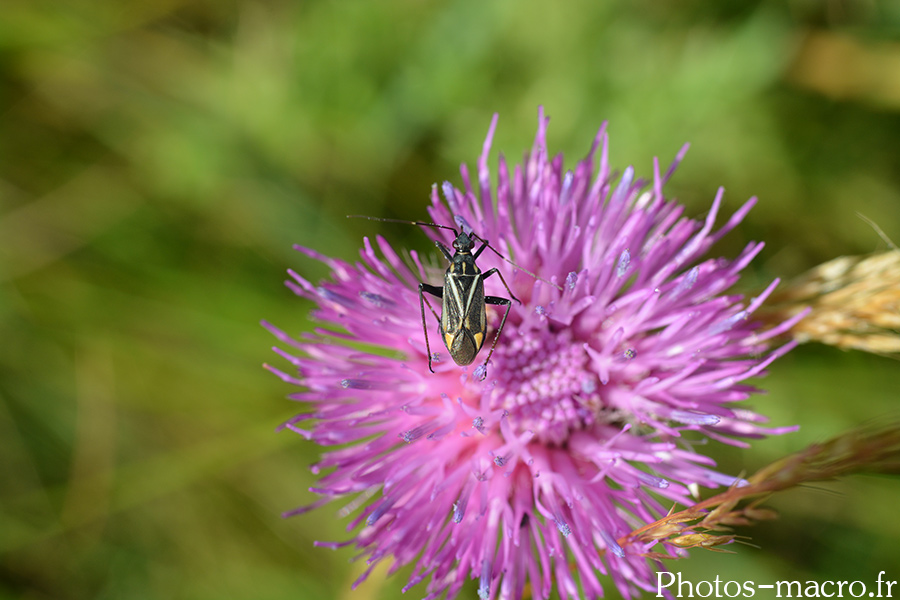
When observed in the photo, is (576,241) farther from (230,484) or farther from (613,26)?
(230,484)

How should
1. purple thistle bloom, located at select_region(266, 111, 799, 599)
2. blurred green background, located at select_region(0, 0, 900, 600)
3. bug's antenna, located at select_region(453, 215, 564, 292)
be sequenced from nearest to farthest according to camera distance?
purple thistle bloom, located at select_region(266, 111, 799, 599) → bug's antenna, located at select_region(453, 215, 564, 292) → blurred green background, located at select_region(0, 0, 900, 600)

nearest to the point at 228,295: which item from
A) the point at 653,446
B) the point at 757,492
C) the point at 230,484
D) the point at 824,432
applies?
the point at 230,484

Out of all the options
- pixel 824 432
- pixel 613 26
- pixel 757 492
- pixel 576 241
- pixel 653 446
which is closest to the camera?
pixel 757 492

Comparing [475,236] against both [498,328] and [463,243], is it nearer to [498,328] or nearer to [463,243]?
[463,243]

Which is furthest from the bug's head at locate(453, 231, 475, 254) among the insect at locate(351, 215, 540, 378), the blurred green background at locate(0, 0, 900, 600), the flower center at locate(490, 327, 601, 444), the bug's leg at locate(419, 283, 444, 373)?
the blurred green background at locate(0, 0, 900, 600)

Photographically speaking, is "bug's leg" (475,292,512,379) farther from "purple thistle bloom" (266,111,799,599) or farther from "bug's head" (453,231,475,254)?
"bug's head" (453,231,475,254)

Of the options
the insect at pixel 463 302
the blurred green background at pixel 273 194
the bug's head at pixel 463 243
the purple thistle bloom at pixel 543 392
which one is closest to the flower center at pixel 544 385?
the purple thistle bloom at pixel 543 392
